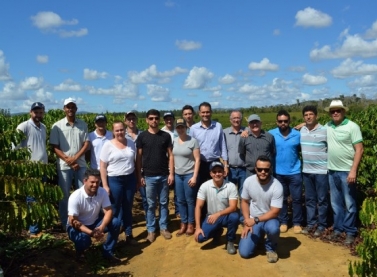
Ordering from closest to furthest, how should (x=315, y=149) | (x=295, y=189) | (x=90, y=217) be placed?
(x=90, y=217)
(x=315, y=149)
(x=295, y=189)

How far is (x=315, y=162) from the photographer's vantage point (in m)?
6.69

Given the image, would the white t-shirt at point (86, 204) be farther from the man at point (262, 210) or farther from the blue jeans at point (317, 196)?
the blue jeans at point (317, 196)

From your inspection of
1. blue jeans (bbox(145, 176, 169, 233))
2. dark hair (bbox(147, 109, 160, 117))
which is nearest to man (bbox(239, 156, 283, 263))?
blue jeans (bbox(145, 176, 169, 233))

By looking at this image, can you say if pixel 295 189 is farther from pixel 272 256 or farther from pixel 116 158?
pixel 116 158

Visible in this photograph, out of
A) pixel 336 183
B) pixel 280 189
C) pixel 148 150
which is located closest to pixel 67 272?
pixel 148 150

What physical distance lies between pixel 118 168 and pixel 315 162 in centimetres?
336

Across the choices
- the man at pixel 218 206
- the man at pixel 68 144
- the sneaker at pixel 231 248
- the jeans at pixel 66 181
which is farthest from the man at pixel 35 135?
the sneaker at pixel 231 248

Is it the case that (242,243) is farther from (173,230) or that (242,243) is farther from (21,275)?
(21,275)

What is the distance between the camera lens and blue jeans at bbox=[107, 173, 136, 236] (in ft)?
21.8

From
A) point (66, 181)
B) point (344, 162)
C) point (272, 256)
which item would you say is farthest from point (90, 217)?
point (344, 162)

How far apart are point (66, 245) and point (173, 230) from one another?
201cm

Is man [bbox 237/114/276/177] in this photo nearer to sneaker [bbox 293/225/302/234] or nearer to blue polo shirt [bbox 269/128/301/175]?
blue polo shirt [bbox 269/128/301/175]

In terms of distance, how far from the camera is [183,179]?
7004mm

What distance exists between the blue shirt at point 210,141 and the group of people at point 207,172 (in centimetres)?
2
